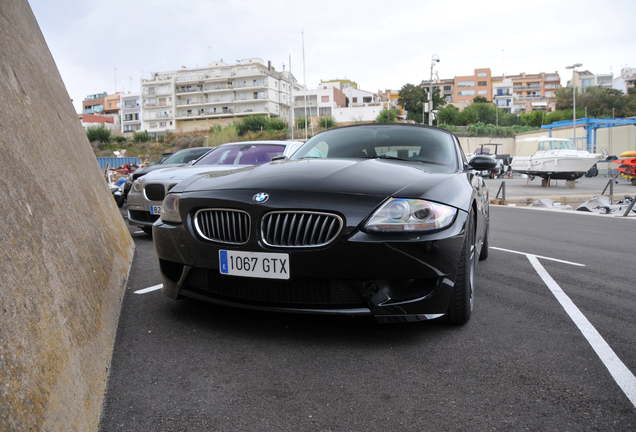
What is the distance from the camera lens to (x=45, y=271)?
1.91 m

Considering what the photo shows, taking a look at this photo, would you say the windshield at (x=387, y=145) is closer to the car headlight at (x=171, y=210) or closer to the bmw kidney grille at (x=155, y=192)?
the car headlight at (x=171, y=210)

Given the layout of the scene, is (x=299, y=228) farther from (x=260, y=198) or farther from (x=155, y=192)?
(x=155, y=192)

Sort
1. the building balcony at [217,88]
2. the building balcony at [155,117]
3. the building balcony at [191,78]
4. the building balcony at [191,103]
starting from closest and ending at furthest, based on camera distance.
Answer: the building balcony at [217,88], the building balcony at [191,103], the building balcony at [191,78], the building balcony at [155,117]

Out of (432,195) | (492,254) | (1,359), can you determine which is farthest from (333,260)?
(492,254)

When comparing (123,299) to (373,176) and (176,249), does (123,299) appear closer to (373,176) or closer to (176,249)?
(176,249)

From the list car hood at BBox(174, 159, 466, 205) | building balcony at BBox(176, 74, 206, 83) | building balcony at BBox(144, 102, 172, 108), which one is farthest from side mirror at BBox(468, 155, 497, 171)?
building balcony at BBox(144, 102, 172, 108)

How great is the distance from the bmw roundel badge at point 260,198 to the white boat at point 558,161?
21.9 meters

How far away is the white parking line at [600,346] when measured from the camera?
226 centimetres

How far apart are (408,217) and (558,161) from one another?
71.4 feet

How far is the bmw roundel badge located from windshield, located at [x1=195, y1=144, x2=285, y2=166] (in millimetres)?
4915

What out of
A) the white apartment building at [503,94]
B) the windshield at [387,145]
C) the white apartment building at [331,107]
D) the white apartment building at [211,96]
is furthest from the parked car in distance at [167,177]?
the white apartment building at [503,94]

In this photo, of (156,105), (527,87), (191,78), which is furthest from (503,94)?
(156,105)

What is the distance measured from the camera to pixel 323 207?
2.59 m

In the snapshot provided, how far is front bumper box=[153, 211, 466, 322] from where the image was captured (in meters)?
2.51
